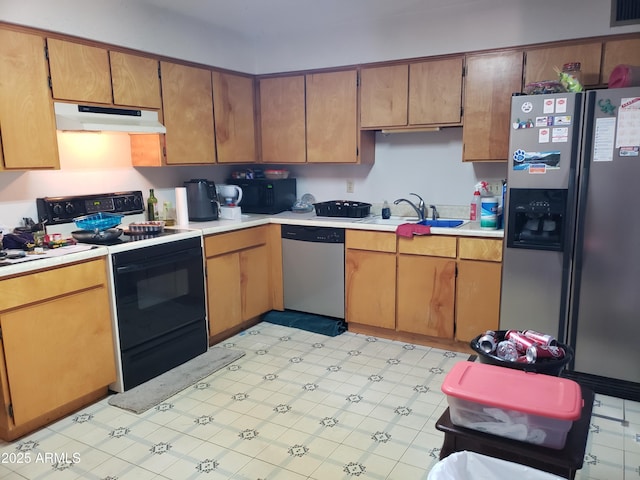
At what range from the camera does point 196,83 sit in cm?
368

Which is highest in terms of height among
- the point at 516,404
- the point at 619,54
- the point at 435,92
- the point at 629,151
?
the point at 619,54

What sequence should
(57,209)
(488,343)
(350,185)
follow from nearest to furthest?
1. (488,343)
2. (57,209)
3. (350,185)

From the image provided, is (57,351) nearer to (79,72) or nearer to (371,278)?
(79,72)

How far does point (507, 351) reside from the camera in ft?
4.69

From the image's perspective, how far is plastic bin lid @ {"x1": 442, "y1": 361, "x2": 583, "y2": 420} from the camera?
1188 millimetres

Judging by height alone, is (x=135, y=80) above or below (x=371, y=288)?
above

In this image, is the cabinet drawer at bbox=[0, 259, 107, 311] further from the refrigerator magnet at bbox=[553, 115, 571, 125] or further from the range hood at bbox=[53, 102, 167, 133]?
the refrigerator magnet at bbox=[553, 115, 571, 125]

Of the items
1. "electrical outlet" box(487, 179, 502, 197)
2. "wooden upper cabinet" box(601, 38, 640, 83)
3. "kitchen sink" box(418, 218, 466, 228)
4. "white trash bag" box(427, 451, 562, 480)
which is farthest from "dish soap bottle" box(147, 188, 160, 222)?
"wooden upper cabinet" box(601, 38, 640, 83)

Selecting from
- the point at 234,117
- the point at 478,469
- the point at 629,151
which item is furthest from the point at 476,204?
the point at 478,469

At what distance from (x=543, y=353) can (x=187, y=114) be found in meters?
3.07

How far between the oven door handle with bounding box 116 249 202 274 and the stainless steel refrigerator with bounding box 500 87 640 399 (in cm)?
207

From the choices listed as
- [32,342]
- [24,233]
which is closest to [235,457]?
[32,342]

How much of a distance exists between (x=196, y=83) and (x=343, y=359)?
2.37 metres

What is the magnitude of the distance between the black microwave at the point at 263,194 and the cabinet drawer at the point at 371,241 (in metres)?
0.85
